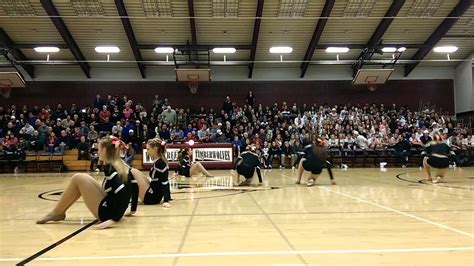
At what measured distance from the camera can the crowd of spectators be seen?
2259cm

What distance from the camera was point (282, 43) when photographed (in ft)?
83.2

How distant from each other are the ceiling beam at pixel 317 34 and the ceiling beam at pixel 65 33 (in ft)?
45.1

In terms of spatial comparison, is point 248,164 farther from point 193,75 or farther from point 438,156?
point 193,75

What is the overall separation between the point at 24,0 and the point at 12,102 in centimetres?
989

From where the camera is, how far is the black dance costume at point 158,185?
23.1 ft

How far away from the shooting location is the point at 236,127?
79.6ft

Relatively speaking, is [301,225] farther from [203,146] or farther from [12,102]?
[12,102]

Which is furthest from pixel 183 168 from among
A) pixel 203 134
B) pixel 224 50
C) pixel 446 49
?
pixel 446 49

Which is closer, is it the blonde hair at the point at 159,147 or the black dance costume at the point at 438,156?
the blonde hair at the point at 159,147

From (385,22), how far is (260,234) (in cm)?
2144

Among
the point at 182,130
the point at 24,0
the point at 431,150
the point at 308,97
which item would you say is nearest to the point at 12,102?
the point at 24,0

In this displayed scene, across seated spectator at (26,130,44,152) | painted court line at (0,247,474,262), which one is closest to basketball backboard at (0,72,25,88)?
seated spectator at (26,130,44,152)

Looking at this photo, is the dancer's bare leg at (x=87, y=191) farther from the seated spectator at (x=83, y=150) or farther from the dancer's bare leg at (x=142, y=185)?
the seated spectator at (x=83, y=150)

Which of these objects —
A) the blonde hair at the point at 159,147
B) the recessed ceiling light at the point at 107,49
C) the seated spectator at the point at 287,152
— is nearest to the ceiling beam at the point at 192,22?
the recessed ceiling light at the point at 107,49
